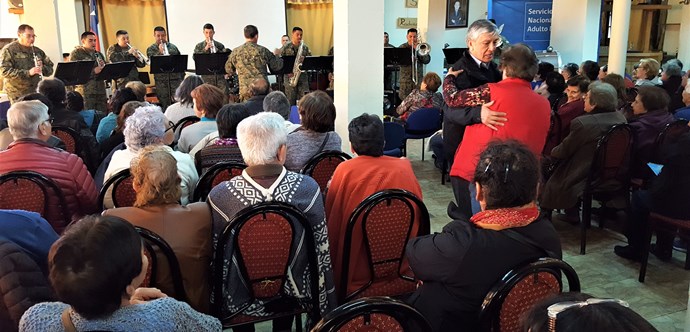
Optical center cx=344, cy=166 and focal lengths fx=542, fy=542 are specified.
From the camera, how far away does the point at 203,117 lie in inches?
149

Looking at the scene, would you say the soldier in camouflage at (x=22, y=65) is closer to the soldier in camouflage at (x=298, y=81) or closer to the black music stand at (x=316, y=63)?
the black music stand at (x=316, y=63)

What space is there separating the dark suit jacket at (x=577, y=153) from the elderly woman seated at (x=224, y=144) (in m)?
2.27

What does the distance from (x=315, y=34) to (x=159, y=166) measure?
1077 cm

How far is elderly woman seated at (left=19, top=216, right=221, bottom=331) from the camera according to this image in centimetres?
119

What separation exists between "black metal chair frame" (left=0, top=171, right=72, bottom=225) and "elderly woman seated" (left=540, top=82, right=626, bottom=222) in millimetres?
3140

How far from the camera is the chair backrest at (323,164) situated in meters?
2.99

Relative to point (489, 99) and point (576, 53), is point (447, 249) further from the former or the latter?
point (576, 53)

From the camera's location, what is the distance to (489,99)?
2572mm

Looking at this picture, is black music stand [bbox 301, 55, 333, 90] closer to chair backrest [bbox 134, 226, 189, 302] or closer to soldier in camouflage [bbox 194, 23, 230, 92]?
soldier in camouflage [bbox 194, 23, 230, 92]

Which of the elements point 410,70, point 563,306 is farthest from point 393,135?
point 410,70

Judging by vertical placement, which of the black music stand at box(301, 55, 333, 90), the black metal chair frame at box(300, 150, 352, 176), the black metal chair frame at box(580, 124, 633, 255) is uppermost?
the black music stand at box(301, 55, 333, 90)

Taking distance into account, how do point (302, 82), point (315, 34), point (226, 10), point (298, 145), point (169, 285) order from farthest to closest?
point (315, 34)
point (226, 10)
point (302, 82)
point (298, 145)
point (169, 285)

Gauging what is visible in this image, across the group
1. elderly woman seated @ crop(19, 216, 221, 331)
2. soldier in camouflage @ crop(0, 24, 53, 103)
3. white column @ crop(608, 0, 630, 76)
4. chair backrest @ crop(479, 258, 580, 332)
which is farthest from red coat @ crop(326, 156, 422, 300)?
white column @ crop(608, 0, 630, 76)

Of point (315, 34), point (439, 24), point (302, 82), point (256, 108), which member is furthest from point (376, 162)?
point (315, 34)
